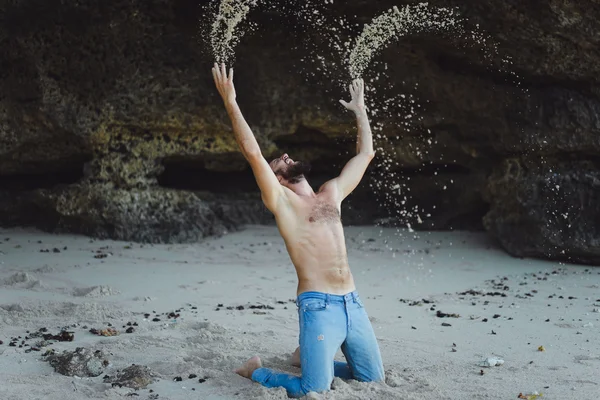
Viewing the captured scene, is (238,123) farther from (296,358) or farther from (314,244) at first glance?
(296,358)

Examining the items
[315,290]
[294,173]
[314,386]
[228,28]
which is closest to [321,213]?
[294,173]

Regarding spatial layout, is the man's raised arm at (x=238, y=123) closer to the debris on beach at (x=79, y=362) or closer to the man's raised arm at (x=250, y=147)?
the man's raised arm at (x=250, y=147)

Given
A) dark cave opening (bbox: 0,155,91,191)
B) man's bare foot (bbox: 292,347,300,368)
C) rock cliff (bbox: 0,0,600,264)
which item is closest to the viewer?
man's bare foot (bbox: 292,347,300,368)

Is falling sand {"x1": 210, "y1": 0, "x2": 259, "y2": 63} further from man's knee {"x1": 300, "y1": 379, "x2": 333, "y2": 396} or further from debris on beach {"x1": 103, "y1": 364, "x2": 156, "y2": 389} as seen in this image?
man's knee {"x1": 300, "y1": 379, "x2": 333, "y2": 396}

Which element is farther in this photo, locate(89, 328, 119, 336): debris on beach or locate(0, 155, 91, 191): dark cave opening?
locate(0, 155, 91, 191): dark cave opening

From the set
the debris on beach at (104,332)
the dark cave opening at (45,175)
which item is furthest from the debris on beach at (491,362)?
the dark cave opening at (45,175)

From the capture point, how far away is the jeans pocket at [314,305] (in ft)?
14.0

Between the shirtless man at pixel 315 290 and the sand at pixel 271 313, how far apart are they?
123mm

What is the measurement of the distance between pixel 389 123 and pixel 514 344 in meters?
4.57

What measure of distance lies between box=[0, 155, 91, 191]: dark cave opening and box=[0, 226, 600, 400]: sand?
919 mm

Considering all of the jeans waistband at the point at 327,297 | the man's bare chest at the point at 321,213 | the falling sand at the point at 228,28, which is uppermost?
the falling sand at the point at 228,28

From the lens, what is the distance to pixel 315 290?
433cm

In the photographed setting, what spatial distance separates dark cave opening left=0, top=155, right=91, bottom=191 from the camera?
9.60 meters

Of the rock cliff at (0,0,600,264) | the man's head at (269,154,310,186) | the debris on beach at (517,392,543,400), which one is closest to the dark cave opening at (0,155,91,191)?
the rock cliff at (0,0,600,264)
